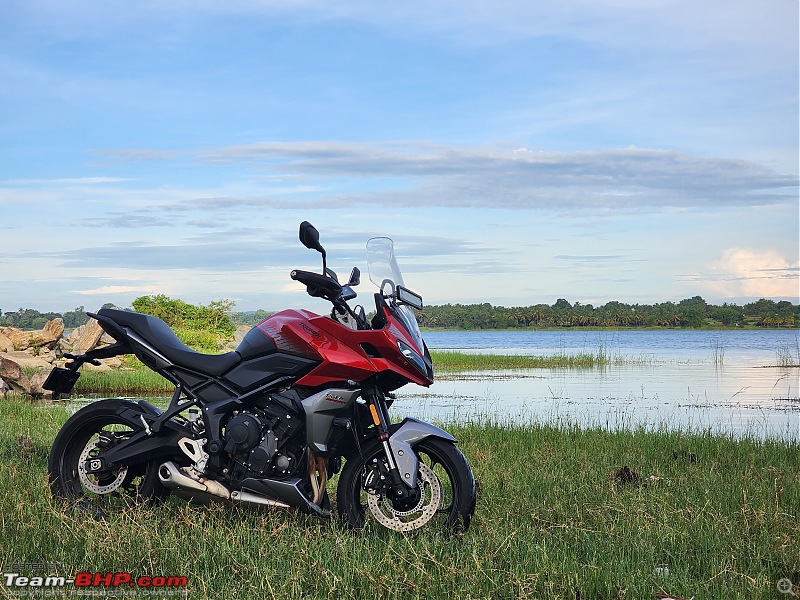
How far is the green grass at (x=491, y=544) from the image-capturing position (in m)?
4.33

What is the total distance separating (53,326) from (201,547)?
2340 cm

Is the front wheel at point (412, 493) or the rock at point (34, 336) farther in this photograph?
the rock at point (34, 336)

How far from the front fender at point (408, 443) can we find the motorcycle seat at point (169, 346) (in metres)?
1.26

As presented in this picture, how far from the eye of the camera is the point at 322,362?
545 centimetres

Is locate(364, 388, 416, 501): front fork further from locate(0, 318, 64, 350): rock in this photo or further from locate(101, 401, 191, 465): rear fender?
locate(0, 318, 64, 350): rock

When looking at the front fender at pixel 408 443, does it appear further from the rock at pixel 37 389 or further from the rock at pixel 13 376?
the rock at pixel 13 376

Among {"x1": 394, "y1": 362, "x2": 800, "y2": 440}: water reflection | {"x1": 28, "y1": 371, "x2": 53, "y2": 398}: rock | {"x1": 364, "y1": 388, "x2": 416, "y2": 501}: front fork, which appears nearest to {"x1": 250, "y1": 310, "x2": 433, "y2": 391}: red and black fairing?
{"x1": 364, "y1": 388, "x2": 416, "y2": 501}: front fork

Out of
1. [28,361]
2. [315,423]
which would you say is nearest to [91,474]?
[315,423]

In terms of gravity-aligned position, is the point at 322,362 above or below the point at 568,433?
above

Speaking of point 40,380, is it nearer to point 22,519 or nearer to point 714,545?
point 22,519

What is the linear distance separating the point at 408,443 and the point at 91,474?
248 cm

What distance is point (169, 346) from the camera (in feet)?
19.4

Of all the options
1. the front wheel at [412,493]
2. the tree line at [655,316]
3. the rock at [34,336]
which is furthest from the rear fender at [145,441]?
the tree line at [655,316]

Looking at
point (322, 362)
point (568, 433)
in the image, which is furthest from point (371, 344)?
point (568, 433)
